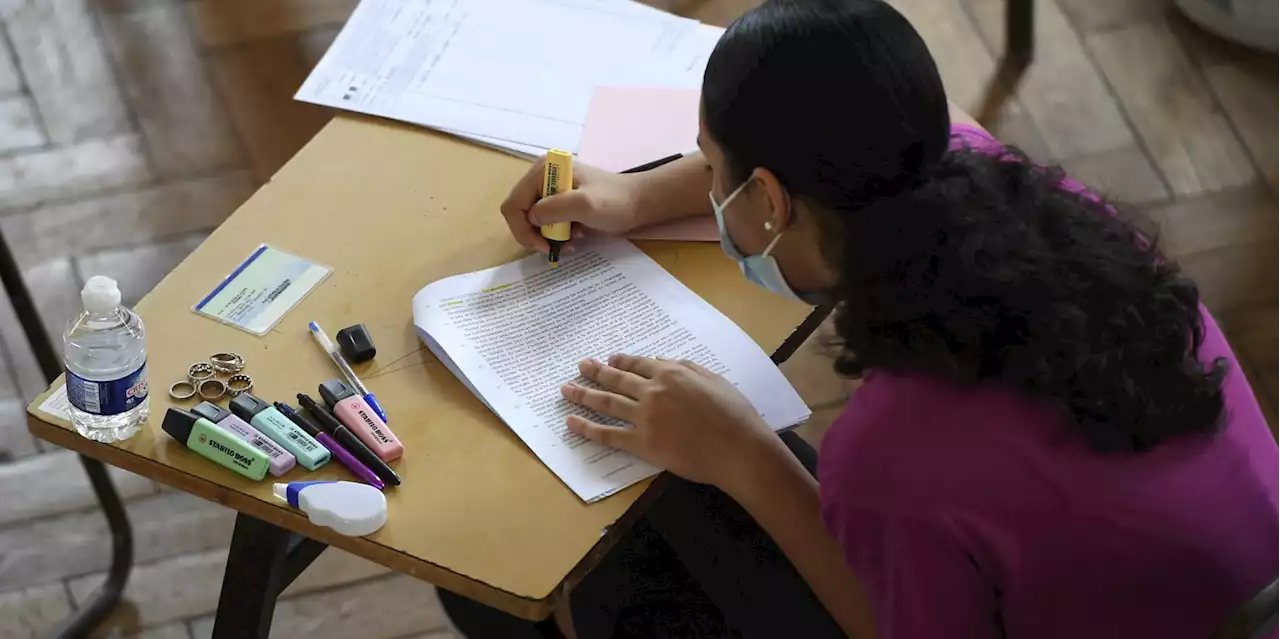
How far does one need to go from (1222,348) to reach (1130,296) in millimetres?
152

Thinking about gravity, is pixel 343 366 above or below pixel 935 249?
below

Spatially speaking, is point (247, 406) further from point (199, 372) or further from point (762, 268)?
point (762, 268)

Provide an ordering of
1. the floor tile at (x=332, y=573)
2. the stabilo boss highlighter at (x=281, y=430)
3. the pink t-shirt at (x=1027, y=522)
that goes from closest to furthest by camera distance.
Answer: the pink t-shirt at (x=1027, y=522), the stabilo boss highlighter at (x=281, y=430), the floor tile at (x=332, y=573)

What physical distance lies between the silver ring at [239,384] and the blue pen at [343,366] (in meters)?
0.06

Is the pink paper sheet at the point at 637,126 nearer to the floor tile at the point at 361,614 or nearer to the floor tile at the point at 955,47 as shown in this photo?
the floor tile at the point at 361,614

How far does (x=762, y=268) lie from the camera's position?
42.2 inches

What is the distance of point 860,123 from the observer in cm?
90

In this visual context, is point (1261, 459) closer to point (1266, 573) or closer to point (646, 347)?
point (1266, 573)

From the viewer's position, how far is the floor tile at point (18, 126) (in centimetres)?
222

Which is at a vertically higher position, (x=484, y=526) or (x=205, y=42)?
(x=484, y=526)

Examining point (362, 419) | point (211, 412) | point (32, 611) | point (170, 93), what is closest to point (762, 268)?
point (362, 419)

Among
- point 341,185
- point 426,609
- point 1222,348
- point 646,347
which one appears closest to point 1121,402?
point 1222,348

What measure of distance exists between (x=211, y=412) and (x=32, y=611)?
0.86 metres

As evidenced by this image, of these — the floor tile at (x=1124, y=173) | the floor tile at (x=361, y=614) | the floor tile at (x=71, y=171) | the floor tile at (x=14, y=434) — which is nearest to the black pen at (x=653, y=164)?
the floor tile at (x=361, y=614)
